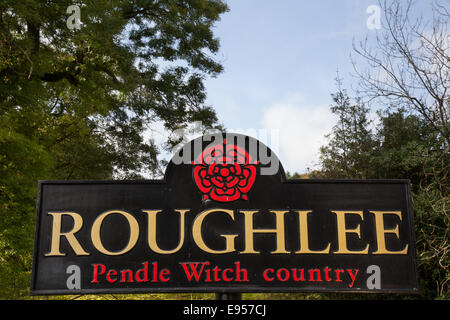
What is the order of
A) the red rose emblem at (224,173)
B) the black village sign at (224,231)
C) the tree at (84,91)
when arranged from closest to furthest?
the black village sign at (224,231)
the red rose emblem at (224,173)
the tree at (84,91)

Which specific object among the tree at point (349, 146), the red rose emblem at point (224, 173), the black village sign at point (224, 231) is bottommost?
the black village sign at point (224, 231)

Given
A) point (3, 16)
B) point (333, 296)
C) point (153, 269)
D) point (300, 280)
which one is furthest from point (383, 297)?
point (3, 16)

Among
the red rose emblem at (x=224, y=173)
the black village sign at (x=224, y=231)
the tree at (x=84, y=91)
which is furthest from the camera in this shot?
the tree at (x=84, y=91)

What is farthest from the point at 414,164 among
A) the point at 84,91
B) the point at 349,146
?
the point at 84,91

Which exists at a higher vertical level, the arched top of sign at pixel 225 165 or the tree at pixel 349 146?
the tree at pixel 349 146

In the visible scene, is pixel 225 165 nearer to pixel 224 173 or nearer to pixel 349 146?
pixel 224 173

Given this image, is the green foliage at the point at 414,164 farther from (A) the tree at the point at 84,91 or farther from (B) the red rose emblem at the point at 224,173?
(B) the red rose emblem at the point at 224,173

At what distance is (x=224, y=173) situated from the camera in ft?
12.2

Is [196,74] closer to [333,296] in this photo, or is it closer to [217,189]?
[333,296]

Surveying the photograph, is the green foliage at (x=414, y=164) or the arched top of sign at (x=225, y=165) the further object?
the green foliage at (x=414, y=164)

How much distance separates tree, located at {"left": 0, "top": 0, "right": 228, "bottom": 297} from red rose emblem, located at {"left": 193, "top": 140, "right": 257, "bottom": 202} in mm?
5047

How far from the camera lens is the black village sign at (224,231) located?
3574 millimetres

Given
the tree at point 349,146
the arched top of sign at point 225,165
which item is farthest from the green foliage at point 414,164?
the arched top of sign at point 225,165

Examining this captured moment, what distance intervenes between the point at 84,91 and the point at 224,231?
8.87m
